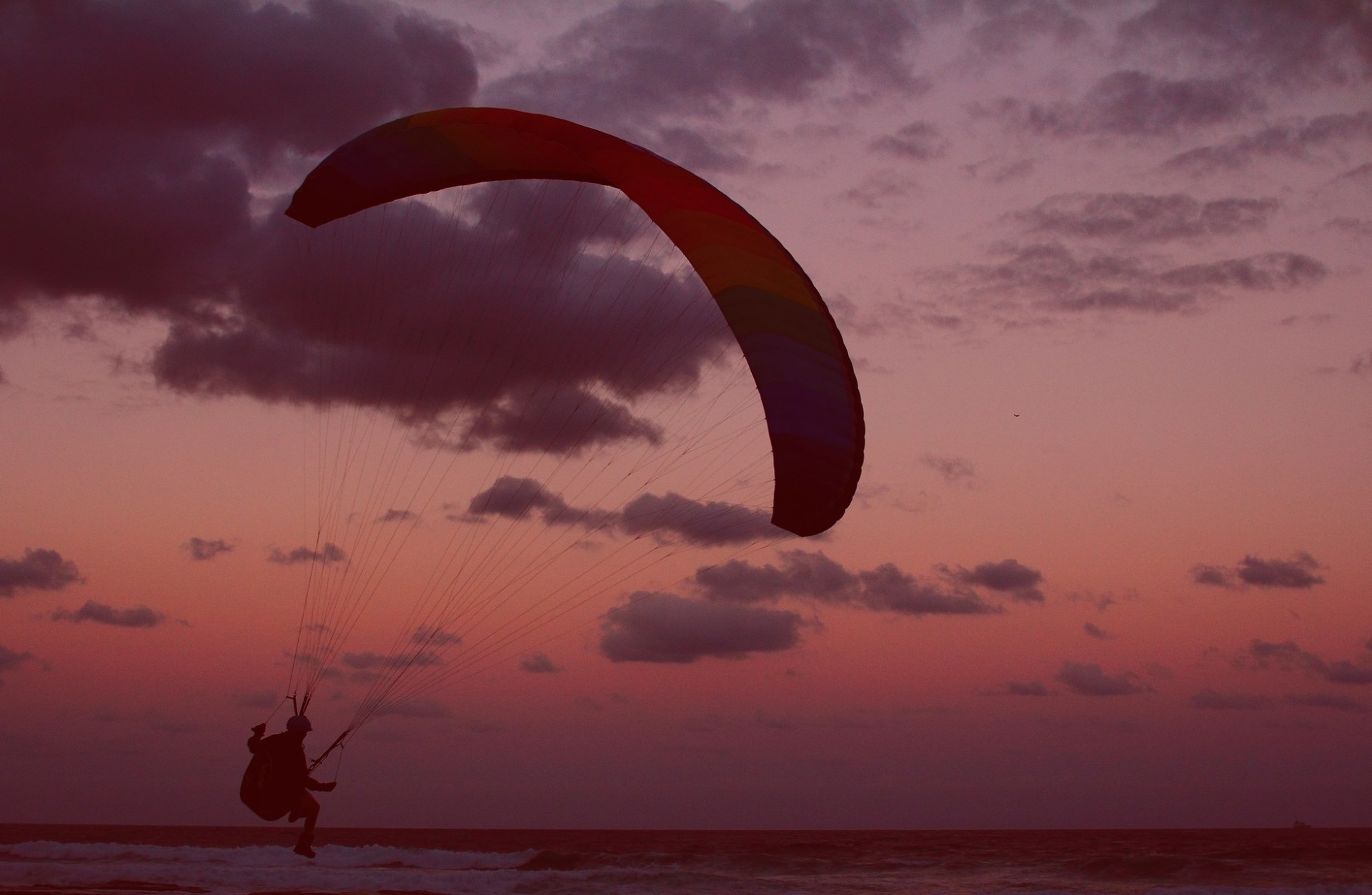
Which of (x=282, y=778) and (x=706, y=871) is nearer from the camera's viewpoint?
(x=282, y=778)

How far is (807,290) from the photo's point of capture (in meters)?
11.9

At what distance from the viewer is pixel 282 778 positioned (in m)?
11.8

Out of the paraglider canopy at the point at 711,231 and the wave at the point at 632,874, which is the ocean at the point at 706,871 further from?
the paraglider canopy at the point at 711,231

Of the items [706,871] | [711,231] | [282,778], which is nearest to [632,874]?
[706,871]

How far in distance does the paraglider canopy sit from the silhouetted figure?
529 cm

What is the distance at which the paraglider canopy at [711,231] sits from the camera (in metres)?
11.4

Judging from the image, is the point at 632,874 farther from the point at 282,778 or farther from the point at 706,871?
the point at 282,778

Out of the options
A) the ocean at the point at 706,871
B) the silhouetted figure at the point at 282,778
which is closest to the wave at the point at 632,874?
the ocean at the point at 706,871

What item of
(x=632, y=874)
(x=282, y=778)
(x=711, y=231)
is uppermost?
(x=711, y=231)

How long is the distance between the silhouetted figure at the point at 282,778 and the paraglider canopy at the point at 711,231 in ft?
17.4

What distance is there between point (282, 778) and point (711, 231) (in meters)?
6.88

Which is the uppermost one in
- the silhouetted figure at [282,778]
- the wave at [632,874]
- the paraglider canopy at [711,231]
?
the paraglider canopy at [711,231]

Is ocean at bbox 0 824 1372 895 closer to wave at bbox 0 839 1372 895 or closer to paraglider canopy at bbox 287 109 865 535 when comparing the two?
wave at bbox 0 839 1372 895

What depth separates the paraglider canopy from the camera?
1139cm
